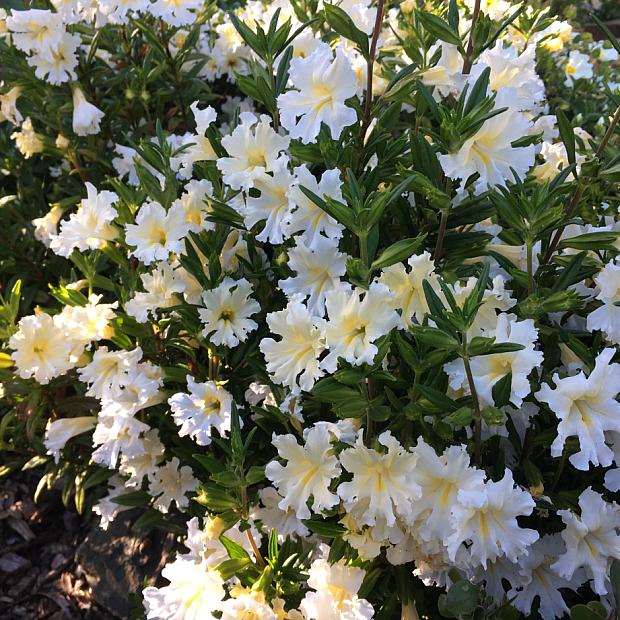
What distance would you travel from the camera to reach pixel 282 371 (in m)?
1.33

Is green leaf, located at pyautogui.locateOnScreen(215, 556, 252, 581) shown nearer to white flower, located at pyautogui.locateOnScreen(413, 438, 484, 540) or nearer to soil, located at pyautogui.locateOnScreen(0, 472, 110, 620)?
white flower, located at pyautogui.locateOnScreen(413, 438, 484, 540)

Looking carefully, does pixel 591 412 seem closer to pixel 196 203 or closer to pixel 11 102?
pixel 196 203

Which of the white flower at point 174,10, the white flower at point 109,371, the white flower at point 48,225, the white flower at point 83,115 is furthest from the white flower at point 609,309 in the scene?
the white flower at point 48,225

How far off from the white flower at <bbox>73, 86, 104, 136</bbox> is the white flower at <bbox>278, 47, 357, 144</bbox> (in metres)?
1.13

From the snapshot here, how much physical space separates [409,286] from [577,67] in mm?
2525

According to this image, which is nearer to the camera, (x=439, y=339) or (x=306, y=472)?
(x=439, y=339)

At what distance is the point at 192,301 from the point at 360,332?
0.62 meters

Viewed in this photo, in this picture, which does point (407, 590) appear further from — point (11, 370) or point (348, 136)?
point (11, 370)

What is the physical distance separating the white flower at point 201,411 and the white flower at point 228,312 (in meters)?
0.12

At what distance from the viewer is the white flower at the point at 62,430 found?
195cm

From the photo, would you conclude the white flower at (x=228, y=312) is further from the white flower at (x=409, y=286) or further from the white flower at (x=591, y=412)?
the white flower at (x=591, y=412)

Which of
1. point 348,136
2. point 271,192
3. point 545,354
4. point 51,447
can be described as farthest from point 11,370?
point 545,354

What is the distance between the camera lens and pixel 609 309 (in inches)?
53.7

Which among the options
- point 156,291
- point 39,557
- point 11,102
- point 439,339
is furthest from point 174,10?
point 39,557
